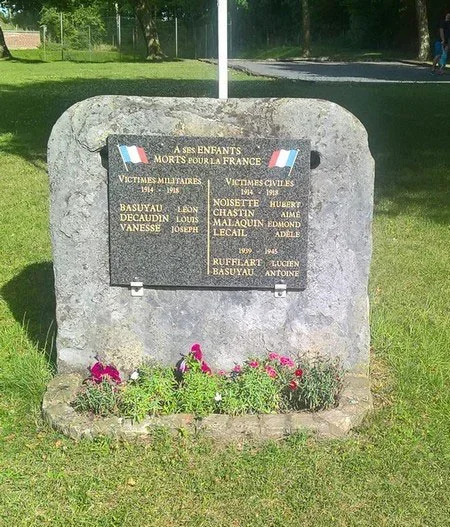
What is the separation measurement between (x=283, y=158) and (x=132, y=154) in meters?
0.82

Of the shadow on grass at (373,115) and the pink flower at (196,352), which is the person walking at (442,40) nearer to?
the shadow on grass at (373,115)

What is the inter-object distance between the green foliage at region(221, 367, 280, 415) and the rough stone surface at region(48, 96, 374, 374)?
297 mm

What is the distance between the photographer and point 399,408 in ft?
14.5

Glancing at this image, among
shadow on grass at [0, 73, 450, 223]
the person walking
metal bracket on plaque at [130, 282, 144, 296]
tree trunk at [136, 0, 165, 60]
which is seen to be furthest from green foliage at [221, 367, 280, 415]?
tree trunk at [136, 0, 165, 60]

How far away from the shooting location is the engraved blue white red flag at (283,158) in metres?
4.23

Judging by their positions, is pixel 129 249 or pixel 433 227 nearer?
pixel 129 249

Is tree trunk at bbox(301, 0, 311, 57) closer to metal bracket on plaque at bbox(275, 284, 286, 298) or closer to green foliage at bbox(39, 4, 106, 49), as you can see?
green foliage at bbox(39, 4, 106, 49)

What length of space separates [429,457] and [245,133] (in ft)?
6.35

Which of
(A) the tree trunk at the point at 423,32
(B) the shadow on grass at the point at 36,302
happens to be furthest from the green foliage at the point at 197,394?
(A) the tree trunk at the point at 423,32

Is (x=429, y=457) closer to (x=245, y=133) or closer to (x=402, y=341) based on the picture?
(x=402, y=341)

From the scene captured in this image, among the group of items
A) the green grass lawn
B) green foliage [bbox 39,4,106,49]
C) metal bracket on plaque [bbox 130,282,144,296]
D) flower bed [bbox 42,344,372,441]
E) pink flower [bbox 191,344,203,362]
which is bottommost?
the green grass lawn

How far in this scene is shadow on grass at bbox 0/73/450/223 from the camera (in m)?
9.45

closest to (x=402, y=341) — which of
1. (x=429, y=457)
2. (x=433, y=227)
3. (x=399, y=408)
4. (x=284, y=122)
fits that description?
(x=399, y=408)

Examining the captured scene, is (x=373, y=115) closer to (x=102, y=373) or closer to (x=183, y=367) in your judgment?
(x=183, y=367)
